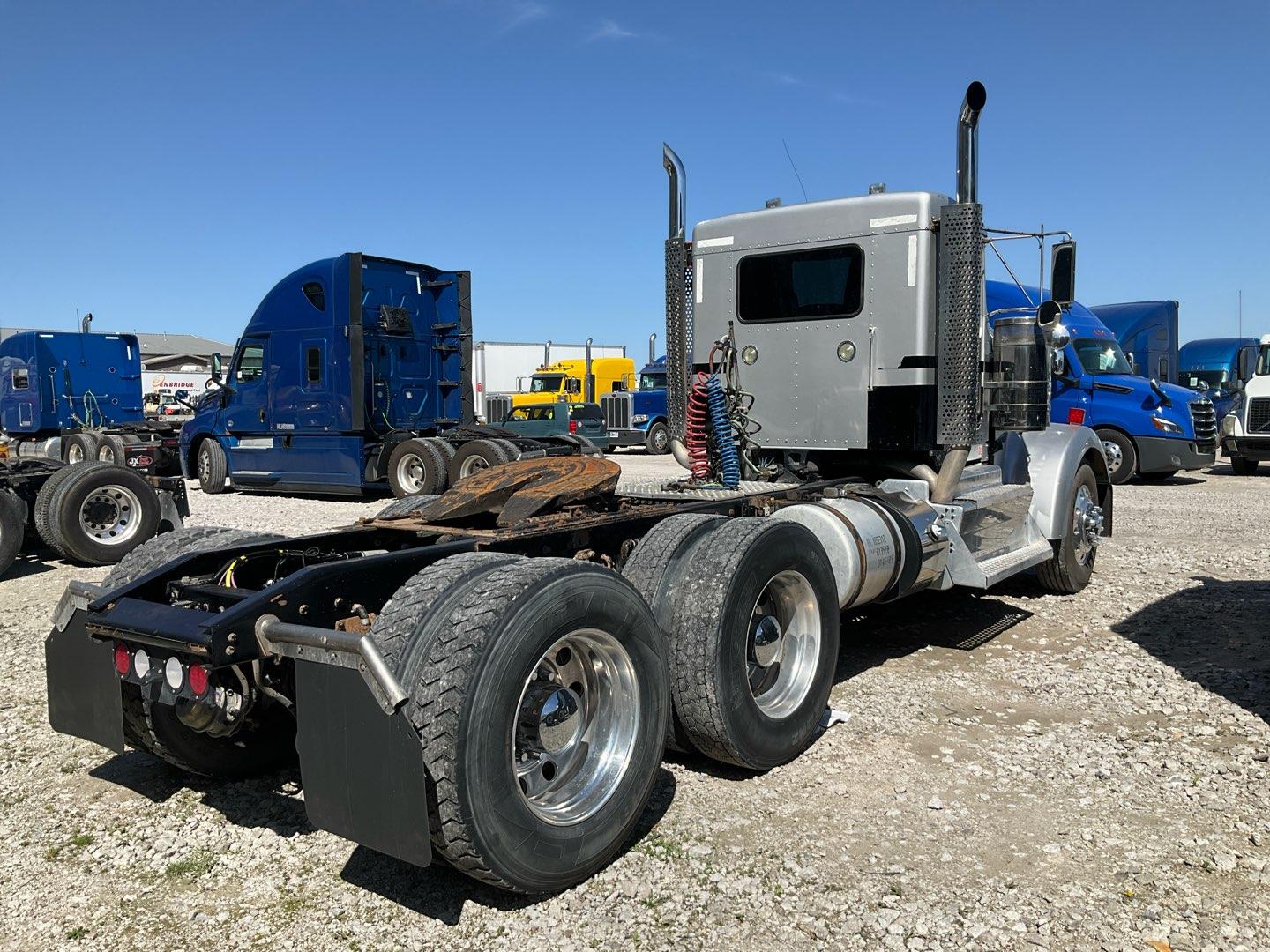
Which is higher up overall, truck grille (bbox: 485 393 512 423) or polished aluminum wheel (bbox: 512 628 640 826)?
truck grille (bbox: 485 393 512 423)

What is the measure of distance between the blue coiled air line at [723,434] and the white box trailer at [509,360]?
3543 centimetres

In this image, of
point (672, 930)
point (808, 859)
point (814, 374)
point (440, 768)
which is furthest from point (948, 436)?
point (440, 768)

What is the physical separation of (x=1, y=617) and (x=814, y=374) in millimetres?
6133

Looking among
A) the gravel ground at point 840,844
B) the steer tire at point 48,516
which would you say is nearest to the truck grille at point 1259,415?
the gravel ground at point 840,844

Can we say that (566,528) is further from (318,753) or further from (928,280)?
(928,280)

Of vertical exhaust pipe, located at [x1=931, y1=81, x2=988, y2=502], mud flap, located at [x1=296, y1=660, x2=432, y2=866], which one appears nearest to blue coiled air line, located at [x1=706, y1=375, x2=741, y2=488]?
vertical exhaust pipe, located at [x1=931, y1=81, x2=988, y2=502]

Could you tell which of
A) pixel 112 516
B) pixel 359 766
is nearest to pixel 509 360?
pixel 112 516

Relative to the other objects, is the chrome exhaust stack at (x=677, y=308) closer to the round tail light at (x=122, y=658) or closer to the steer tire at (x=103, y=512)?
the round tail light at (x=122, y=658)

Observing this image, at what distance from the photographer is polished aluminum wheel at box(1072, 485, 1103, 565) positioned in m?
7.70

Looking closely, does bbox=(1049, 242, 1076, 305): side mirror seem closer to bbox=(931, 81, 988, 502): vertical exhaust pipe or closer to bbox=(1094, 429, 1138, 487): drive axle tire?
bbox=(931, 81, 988, 502): vertical exhaust pipe

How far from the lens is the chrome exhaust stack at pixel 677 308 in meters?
6.84

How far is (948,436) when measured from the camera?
6.10 m

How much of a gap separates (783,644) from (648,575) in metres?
0.84

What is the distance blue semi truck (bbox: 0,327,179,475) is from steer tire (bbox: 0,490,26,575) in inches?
477
